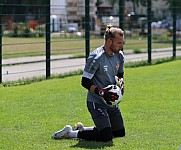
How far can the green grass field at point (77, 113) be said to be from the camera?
7.79 meters

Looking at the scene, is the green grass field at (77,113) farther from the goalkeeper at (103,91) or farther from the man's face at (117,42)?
the man's face at (117,42)

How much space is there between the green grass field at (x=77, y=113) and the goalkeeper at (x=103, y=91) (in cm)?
13

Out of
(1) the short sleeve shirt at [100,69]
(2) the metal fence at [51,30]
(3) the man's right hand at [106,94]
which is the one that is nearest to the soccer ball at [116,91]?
(3) the man's right hand at [106,94]

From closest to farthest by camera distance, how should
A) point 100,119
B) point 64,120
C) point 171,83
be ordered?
point 100,119, point 64,120, point 171,83

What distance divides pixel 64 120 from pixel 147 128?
1405 millimetres

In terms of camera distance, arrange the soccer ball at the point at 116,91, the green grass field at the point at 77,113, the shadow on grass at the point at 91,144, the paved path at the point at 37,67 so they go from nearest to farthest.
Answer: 1. the shadow on grass at the point at 91,144
2. the green grass field at the point at 77,113
3. the soccer ball at the point at 116,91
4. the paved path at the point at 37,67

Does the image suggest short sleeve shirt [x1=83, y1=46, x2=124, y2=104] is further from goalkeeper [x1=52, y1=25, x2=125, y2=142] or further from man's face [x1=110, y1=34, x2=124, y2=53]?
man's face [x1=110, y1=34, x2=124, y2=53]

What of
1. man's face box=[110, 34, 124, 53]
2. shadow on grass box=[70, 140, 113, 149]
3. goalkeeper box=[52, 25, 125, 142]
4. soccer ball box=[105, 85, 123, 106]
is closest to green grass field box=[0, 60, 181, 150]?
shadow on grass box=[70, 140, 113, 149]

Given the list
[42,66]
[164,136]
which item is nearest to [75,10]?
[42,66]

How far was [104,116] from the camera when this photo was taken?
7984 mm

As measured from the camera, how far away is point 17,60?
20.3 meters

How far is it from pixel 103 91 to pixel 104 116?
362 mm

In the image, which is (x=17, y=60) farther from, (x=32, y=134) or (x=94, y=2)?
(x=32, y=134)

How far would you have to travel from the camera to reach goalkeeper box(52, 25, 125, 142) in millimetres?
7917
